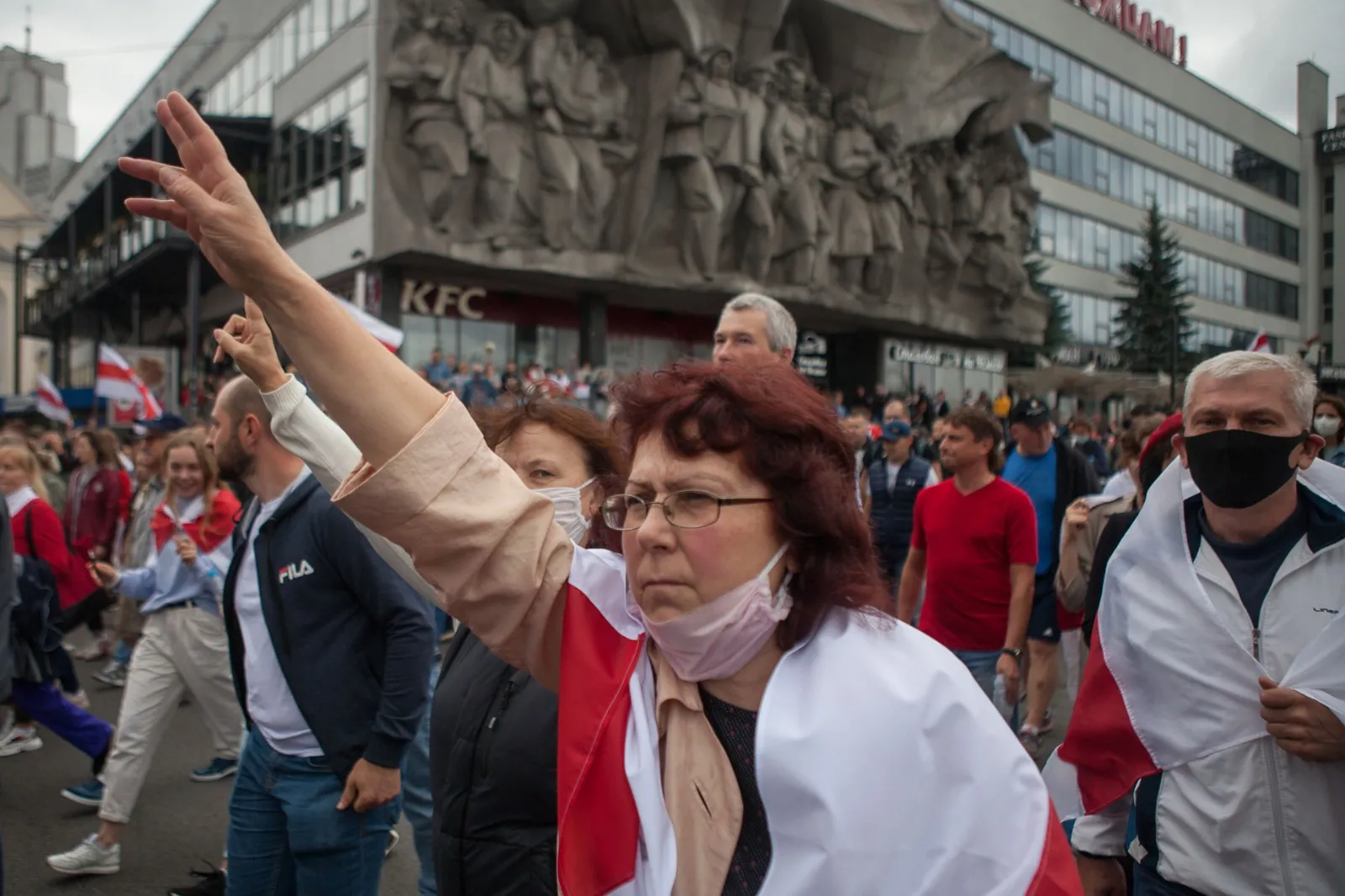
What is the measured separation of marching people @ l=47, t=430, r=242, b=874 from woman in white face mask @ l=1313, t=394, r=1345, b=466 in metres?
5.65

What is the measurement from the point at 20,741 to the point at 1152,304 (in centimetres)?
4527

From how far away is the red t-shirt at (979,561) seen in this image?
5.36 metres

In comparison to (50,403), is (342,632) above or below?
below

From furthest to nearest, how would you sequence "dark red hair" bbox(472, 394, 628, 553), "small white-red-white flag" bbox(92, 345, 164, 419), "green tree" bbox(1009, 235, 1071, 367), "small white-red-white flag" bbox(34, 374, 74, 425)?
1. "green tree" bbox(1009, 235, 1071, 367)
2. "small white-red-white flag" bbox(34, 374, 74, 425)
3. "small white-red-white flag" bbox(92, 345, 164, 419)
4. "dark red hair" bbox(472, 394, 628, 553)

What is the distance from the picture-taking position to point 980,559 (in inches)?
212

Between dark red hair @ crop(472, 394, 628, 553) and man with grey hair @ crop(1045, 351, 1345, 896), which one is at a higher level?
dark red hair @ crop(472, 394, 628, 553)

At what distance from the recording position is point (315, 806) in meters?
3.06

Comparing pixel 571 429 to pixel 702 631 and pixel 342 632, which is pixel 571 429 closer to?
pixel 342 632

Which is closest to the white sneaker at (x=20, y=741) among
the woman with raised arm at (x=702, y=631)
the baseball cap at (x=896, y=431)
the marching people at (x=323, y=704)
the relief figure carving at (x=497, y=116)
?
the marching people at (x=323, y=704)

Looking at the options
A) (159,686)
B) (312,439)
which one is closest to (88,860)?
(159,686)

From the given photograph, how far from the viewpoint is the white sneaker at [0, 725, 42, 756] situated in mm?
6738

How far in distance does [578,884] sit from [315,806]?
181 cm

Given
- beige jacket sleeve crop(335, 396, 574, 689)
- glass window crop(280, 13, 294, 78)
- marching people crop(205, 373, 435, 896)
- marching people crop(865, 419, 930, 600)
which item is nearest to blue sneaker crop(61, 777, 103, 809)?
marching people crop(205, 373, 435, 896)

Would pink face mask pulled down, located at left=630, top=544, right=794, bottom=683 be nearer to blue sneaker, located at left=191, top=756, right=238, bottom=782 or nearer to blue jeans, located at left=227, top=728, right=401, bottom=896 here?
blue jeans, located at left=227, top=728, right=401, bottom=896
